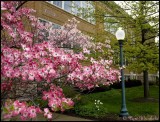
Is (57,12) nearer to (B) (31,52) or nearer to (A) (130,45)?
(A) (130,45)

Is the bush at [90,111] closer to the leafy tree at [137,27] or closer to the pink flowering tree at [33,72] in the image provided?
the pink flowering tree at [33,72]

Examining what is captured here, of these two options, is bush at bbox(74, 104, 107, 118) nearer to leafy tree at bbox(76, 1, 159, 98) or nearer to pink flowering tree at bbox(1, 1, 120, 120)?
pink flowering tree at bbox(1, 1, 120, 120)

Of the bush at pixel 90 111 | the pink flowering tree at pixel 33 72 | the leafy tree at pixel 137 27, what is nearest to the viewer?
the pink flowering tree at pixel 33 72

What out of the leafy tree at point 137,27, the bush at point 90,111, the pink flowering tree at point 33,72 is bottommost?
the bush at point 90,111

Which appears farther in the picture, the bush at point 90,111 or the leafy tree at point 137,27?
the leafy tree at point 137,27

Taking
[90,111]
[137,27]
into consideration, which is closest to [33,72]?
[90,111]

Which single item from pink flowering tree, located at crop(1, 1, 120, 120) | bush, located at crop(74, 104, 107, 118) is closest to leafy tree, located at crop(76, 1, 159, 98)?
bush, located at crop(74, 104, 107, 118)

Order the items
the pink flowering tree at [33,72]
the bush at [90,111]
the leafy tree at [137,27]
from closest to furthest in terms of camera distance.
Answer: the pink flowering tree at [33,72], the bush at [90,111], the leafy tree at [137,27]

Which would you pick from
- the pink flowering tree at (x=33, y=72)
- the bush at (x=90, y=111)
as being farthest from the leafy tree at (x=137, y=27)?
the pink flowering tree at (x=33, y=72)

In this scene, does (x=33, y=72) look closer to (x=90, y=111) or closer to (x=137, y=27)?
(x=90, y=111)

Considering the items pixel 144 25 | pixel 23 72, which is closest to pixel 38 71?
pixel 23 72

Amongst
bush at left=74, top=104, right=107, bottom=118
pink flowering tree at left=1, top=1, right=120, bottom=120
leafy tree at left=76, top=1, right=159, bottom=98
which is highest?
leafy tree at left=76, top=1, right=159, bottom=98

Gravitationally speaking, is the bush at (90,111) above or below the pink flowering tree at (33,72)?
below

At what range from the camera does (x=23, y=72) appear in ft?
19.3
